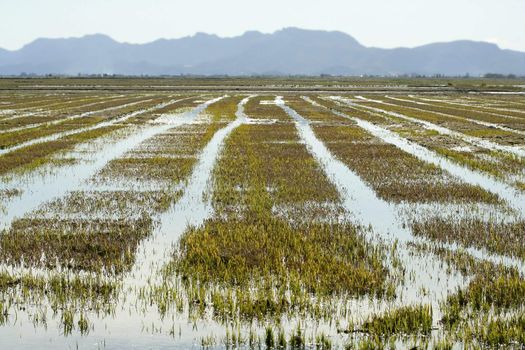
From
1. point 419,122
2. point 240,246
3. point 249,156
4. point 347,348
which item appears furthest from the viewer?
point 419,122

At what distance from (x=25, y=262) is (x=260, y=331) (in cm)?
462

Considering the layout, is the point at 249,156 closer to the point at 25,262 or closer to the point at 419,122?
the point at 25,262

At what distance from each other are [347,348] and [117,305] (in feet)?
10.2

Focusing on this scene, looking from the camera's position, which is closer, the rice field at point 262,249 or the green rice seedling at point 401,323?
the green rice seedling at point 401,323

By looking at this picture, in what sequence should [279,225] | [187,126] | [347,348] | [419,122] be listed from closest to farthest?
[347,348] < [279,225] < [187,126] < [419,122]

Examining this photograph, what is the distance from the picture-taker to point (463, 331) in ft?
24.3

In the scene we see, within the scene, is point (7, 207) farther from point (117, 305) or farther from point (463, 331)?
point (463, 331)

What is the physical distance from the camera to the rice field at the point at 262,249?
300 inches

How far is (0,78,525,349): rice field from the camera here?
762 cm

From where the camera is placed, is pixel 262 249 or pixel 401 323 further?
pixel 262 249

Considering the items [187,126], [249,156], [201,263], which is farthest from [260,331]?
[187,126]

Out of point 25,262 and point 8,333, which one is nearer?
point 8,333

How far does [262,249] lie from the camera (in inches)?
Answer: 427

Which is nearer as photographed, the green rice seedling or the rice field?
the green rice seedling
